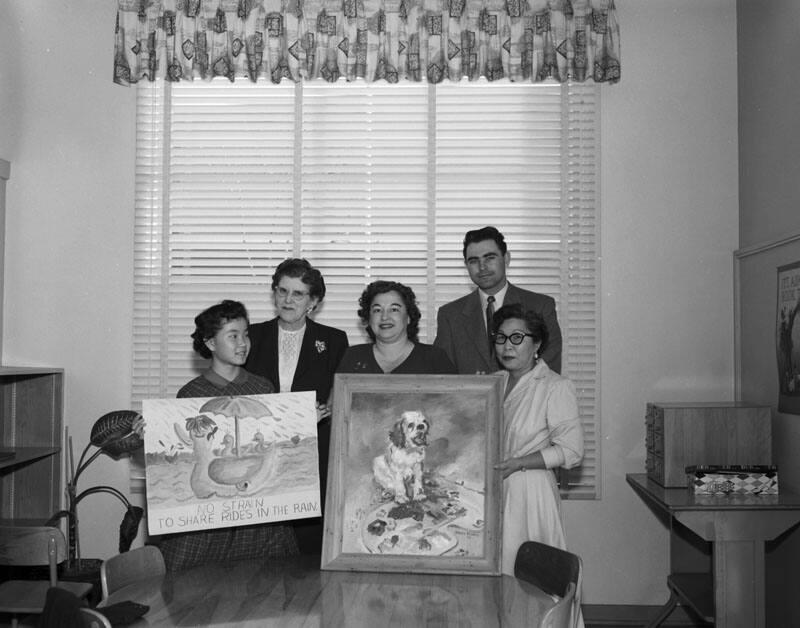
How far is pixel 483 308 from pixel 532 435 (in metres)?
1.05

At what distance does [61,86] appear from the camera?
4.96 metres

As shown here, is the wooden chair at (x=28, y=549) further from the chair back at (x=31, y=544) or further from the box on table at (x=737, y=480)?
the box on table at (x=737, y=480)

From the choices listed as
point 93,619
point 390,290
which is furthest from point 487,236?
point 93,619

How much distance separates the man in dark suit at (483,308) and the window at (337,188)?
Result: 682 millimetres

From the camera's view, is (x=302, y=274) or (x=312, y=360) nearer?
(x=302, y=274)

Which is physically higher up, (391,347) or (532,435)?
(391,347)

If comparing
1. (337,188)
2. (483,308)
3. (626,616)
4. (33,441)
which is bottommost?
(626,616)

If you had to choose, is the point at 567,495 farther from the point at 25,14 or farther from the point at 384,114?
the point at 25,14

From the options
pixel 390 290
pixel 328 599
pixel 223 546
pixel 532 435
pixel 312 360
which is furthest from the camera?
pixel 312 360

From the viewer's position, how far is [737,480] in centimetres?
397

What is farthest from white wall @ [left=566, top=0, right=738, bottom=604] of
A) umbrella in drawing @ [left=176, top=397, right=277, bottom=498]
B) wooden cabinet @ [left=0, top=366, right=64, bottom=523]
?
wooden cabinet @ [left=0, top=366, right=64, bottom=523]

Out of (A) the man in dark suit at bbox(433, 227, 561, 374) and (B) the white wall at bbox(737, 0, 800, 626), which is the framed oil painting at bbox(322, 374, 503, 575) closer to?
(A) the man in dark suit at bbox(433, 227, 561, 374)

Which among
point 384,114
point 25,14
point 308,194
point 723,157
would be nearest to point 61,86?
point 25,14

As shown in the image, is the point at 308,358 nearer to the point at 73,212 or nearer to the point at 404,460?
the point at 404,460
